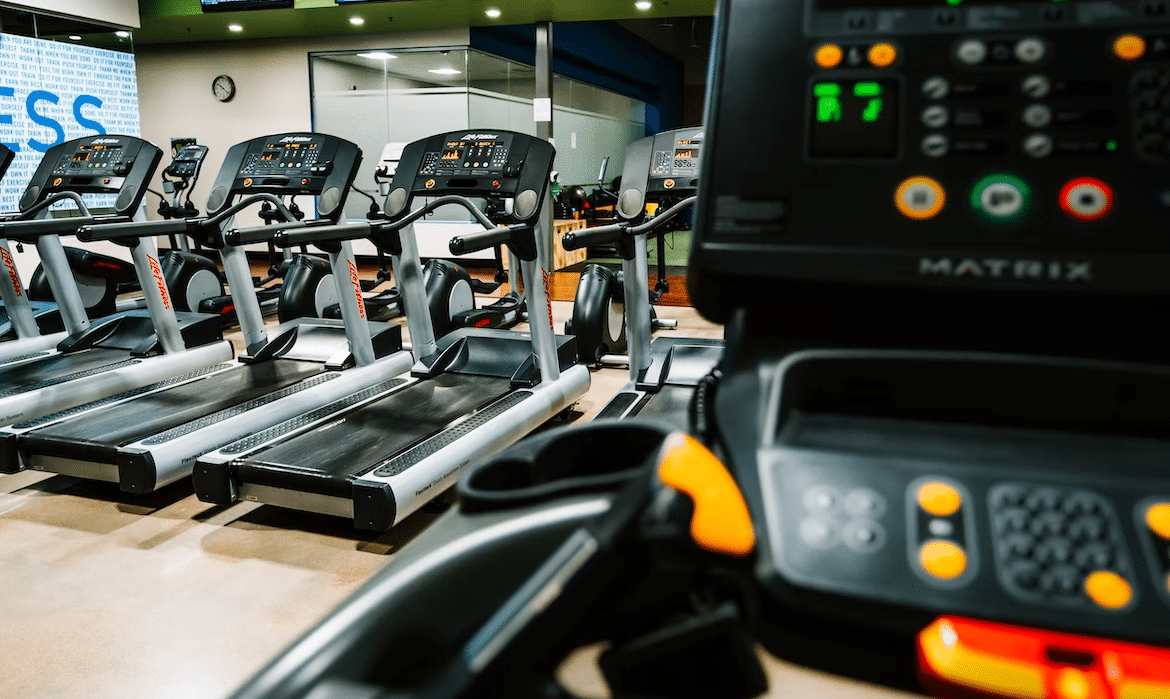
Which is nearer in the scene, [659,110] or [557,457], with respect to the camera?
[557,457]

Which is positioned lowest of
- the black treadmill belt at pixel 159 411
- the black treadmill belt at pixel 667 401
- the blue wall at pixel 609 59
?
the black treadmill belt at pixel 159 411

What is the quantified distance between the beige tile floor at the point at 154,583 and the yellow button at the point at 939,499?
6.10 ft

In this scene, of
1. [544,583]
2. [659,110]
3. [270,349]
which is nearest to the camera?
[544,583]

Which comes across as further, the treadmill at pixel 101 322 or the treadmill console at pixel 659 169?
the treadmill at pixel 101 322

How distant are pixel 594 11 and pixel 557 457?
721 cm

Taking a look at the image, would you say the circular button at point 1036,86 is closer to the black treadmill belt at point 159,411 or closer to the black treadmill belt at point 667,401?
the black treadmill belt at point 667,401

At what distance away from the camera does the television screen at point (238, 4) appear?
23.3ft

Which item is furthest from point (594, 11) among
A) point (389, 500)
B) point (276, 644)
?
point (276, 644)

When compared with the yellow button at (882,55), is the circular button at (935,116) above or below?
below

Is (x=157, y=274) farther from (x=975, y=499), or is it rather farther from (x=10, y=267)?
(x=975, y=499)

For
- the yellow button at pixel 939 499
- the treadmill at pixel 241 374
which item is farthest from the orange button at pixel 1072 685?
the treadmill at pixel 241 374

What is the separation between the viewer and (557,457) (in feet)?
2.13

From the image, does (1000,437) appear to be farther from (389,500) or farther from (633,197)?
(633,197)

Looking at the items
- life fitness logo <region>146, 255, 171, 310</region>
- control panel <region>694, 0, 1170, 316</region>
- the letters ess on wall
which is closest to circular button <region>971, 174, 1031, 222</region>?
control panel <region>694, 0, 1170, 316</region>
